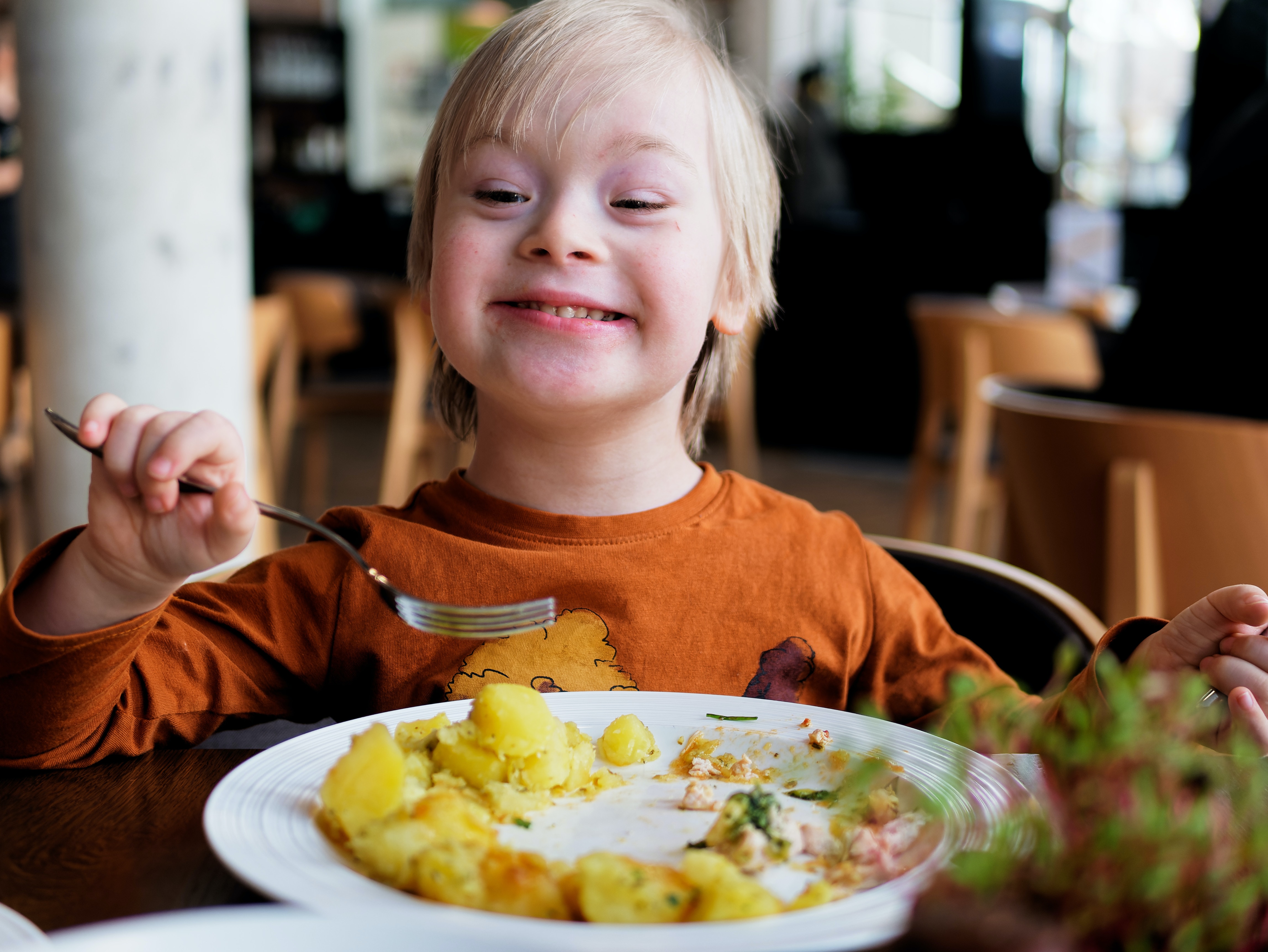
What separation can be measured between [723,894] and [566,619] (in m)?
0.52

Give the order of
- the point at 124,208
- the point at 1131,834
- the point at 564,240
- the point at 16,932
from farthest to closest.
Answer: the point at 124,208, the point at 564,240, the point at 16,932, the point at 1131,834

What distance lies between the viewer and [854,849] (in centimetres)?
58

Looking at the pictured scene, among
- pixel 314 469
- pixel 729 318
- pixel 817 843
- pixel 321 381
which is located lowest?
pixel 314 469

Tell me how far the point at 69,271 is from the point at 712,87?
126 cm

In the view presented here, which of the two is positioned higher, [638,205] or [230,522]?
[638,205]

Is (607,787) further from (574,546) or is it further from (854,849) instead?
(574,546)

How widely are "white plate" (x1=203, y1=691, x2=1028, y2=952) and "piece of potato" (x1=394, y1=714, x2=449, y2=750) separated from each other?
34mm

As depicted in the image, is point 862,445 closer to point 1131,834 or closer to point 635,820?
point 635,820

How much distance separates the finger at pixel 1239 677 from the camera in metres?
0.76

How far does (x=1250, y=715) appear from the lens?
2.33 feet

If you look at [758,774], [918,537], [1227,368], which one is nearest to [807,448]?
[918,537]

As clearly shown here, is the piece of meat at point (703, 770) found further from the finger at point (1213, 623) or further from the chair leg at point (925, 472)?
the chair leg at point (925, 472)

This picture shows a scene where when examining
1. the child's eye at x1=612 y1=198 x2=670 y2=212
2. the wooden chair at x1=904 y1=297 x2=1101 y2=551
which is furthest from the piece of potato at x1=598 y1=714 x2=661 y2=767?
the wooden chair at x1=904 y1=297 x2=1101 y2=551

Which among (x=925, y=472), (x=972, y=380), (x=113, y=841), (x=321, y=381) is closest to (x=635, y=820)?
(x=113, y=841)
